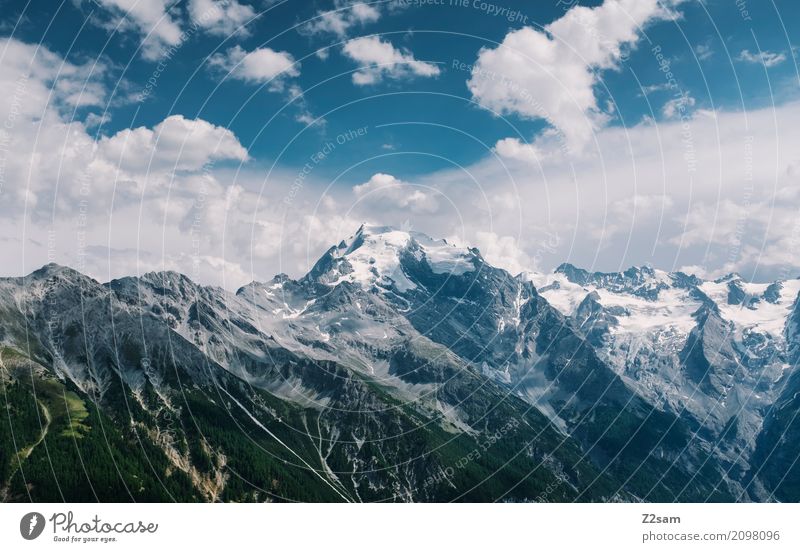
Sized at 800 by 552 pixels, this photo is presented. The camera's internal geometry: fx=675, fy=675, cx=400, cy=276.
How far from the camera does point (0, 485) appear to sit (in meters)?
198
